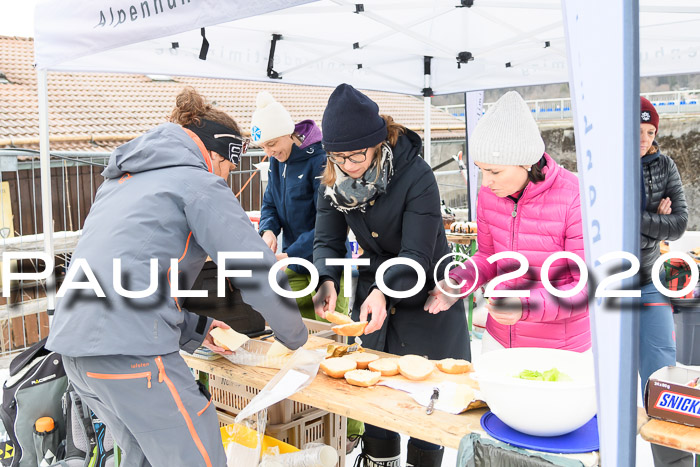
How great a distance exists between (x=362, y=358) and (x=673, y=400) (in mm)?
973

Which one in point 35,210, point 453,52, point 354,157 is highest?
point 453,52

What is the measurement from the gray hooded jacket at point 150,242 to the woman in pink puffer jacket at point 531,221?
2.68 feet

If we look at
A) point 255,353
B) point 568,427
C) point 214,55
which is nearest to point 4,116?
point 214,55

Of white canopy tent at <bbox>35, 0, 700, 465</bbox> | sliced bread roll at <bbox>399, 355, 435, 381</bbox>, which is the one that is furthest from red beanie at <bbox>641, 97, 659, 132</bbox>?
sliced bread roll at <bbox>399, 355, 435, 381</bbox>

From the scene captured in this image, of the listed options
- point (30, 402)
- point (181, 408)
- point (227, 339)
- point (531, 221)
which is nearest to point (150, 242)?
point (181, 408)

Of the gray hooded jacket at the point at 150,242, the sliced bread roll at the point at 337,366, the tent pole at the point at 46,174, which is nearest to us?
the gray hooded jacket at the point at 150,242

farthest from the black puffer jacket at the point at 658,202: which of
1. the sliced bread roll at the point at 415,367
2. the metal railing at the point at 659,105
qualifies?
the metal railing at the point at 659,105

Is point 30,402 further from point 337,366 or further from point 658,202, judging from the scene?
point 658,202

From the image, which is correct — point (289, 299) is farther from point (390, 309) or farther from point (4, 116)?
point (4, 116)

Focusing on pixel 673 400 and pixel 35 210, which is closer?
pixel 673 400

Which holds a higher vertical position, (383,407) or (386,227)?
(386,227)

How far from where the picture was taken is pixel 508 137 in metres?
1.97

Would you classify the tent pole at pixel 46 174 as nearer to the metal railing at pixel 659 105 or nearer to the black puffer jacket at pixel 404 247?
the black puffer jacket at pixel 404 247

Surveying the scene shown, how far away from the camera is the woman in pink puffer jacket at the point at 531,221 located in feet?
6.27
